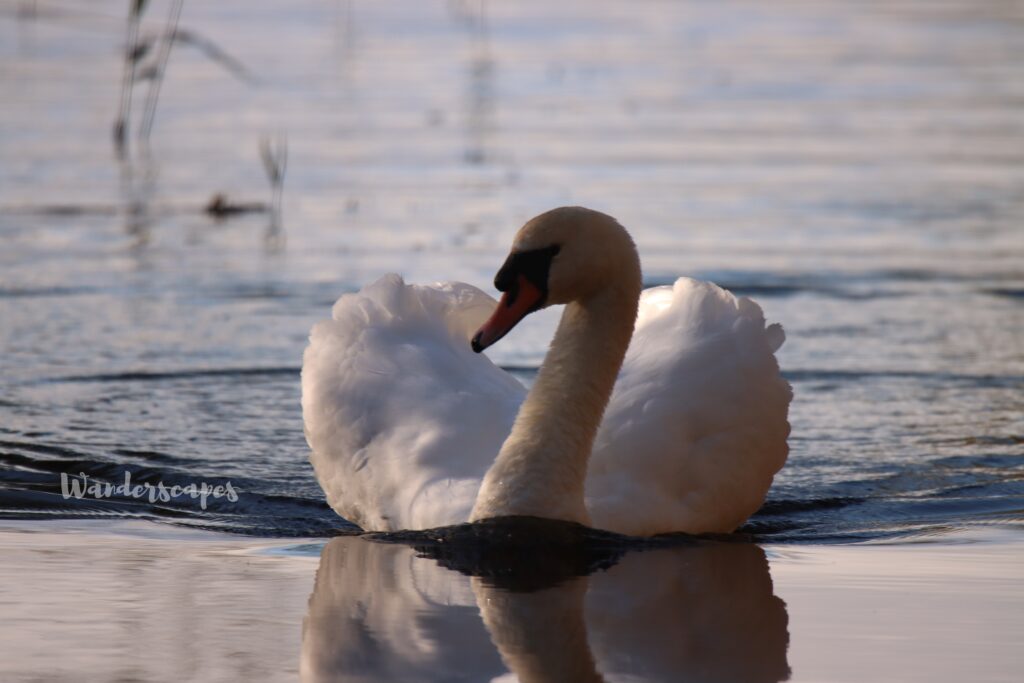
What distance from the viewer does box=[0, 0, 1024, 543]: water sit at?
8.07 metres

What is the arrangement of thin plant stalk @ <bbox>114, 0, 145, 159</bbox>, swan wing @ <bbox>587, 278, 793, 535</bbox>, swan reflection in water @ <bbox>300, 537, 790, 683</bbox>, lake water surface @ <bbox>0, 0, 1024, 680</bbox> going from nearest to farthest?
1. swan reflection in water @ <bbox>300, 537, 790, 683</bbox>
2. swan wing @ <bbox>587, 278, 793, 535</bbox>
3. lake water surface @ <bbox>0, 0, 1024, 680</bbox>
4. thin plant stalk @ <bbox>114, 0, 145, 159</bbox>

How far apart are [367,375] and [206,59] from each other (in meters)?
15.0

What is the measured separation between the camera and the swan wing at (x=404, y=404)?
6.58 metres

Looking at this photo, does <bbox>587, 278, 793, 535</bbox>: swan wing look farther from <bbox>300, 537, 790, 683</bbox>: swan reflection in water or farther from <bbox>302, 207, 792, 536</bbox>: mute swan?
<bbox>300, 537, 790, 683</bbox>: swan reflection in water

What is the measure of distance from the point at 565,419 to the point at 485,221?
6.57 meters

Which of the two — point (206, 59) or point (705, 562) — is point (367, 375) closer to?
point (705, 562)

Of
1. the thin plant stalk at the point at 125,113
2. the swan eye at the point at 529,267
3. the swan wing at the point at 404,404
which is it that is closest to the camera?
the swan eye at the point at 529,267

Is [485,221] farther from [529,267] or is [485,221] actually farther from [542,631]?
[542,631]

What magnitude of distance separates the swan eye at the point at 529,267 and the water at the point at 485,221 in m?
1.36

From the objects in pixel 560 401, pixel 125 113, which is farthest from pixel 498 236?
pixel 560 401

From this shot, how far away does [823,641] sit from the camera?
16.7 feet

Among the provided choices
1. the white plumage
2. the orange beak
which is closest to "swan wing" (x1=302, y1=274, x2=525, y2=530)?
the white plumage

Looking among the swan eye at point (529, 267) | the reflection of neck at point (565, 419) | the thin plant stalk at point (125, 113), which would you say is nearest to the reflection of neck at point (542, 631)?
the reflection of neck at point (565, 419)

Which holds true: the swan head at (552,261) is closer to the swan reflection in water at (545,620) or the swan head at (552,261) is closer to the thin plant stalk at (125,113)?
the swan reflection in water at (545,620)
